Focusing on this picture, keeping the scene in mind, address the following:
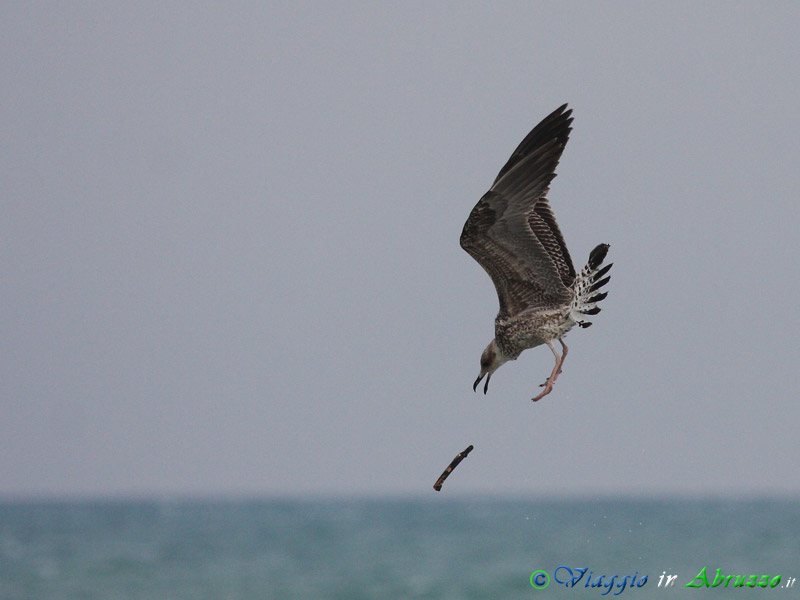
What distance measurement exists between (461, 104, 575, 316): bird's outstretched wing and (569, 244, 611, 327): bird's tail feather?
0.49ft

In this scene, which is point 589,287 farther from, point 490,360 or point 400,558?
point 400,558

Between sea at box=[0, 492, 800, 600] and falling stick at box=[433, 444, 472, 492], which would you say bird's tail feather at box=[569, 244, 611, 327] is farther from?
sea at box=[0, 492, 800, 600]

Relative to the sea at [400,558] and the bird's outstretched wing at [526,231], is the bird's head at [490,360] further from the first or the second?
the sea at [400,558]

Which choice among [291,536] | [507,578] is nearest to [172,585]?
[507,578]

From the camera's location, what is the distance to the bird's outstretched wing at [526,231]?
387 inches

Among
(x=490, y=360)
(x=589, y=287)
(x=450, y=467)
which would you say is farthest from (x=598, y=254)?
(x=450, y=467)

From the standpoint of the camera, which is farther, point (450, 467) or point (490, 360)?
point (490, 360)

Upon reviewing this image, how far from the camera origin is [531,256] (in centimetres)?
1012

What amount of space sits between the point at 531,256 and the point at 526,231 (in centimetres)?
25

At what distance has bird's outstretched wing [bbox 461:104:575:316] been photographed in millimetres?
9820

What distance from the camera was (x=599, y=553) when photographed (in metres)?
49.4

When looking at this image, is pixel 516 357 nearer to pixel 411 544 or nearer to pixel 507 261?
pixel 507 261

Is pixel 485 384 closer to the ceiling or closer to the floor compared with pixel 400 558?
closer to the ceiling

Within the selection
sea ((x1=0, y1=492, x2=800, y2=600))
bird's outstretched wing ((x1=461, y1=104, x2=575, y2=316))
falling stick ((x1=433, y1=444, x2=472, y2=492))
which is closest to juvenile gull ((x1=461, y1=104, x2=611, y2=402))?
bird's outstretched wing ((x1=461, y1=104, x2=575, y2=316))
